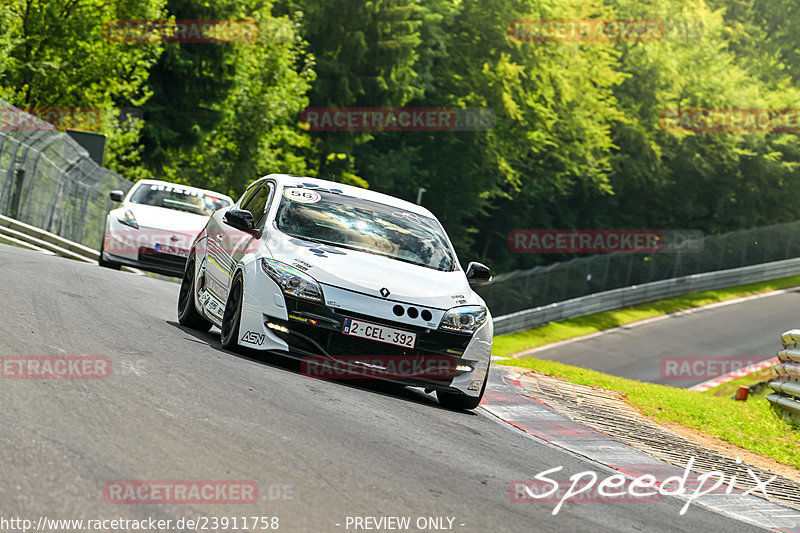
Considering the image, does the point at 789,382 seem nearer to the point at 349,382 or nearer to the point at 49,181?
the point at 349,382

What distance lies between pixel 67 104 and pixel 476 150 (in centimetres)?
2447

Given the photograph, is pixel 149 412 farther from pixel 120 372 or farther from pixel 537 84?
pixel 537 84

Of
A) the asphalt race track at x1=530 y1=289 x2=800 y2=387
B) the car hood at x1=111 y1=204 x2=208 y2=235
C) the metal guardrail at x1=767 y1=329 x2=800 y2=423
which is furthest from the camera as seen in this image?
the asphalt race track at x1=530 y1=289 x2=800 y2=387

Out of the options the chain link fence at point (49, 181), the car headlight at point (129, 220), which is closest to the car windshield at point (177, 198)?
the car headlight at point (129, 220)

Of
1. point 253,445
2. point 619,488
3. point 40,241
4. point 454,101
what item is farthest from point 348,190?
point 454,101

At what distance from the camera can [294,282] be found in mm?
8414

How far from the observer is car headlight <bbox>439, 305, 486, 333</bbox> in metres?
8.61

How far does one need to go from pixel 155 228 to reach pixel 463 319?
10.2 m

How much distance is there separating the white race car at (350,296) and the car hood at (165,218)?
817 cm

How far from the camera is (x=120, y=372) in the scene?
7.00 m

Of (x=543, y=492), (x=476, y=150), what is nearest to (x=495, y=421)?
(x=543, y=492)

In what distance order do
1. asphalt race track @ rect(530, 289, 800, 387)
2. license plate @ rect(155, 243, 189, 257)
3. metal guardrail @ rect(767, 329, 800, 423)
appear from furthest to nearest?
asphalt race track @ rect(530, 289, 800, 387) < license plate @ rect(155, 243, 189, 257) < metal guardrail @ rect(767, 329, 800, 423)

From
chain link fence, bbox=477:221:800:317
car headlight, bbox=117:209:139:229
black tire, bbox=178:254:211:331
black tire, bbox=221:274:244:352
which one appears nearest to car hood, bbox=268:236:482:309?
black tire, bbox=221:274:244:352

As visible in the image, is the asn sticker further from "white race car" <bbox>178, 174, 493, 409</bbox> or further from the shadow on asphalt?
the shadow on asphalt
